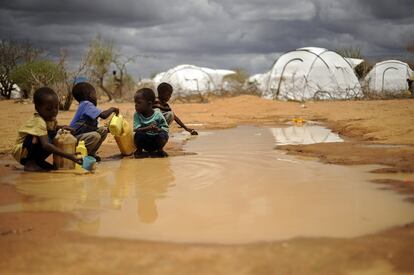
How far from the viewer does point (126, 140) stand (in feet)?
19.8

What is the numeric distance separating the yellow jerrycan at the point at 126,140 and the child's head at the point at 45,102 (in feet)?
3.96

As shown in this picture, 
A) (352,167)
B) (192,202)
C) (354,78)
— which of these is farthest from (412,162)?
(354,78)

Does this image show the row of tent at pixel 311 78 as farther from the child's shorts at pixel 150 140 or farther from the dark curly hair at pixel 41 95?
the dark curly hair at pixel 41 95

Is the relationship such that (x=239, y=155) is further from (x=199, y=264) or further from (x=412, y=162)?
(x=199, y=264)

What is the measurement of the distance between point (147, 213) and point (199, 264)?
0.98 metres

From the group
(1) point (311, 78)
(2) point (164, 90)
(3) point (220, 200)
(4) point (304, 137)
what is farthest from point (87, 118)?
(1) point (311, 78)

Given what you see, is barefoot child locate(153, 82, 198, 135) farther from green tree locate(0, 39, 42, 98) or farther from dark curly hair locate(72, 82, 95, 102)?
green tree locate(0, 39, 42, 98)

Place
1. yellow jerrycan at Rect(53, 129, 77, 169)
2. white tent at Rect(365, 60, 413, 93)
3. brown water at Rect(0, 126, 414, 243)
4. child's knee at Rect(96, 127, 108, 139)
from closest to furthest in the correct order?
brown water at Rect(0, 126, 414, 243), yellow jerrycan at Rect(53, 129, 77, 169), child's knee at Rect(96, 127, 108, 139), white tent at Rect(365, 60, 413, 93)

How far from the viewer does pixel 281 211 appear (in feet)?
10.00

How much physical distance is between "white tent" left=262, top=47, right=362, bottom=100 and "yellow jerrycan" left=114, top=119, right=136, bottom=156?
16.5 m

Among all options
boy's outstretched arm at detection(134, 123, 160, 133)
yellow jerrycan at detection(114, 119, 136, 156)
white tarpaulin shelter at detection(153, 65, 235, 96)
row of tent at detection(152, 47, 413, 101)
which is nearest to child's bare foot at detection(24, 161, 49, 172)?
yellow jerrycan at detection(114, 119, 136, 156)

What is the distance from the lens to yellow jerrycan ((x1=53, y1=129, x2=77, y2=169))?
484cm

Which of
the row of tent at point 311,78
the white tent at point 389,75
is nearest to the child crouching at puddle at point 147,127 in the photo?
the row of tent at point 311,78

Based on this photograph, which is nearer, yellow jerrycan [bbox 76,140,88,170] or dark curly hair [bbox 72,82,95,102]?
yellow jerrycan [bbox 76,140,88,170]
